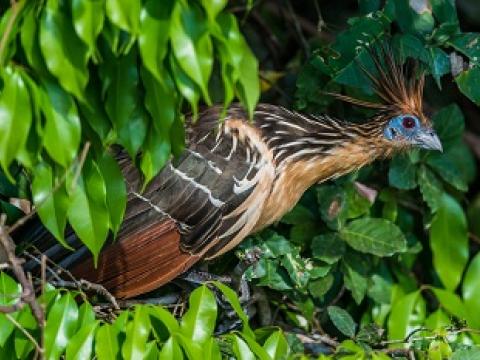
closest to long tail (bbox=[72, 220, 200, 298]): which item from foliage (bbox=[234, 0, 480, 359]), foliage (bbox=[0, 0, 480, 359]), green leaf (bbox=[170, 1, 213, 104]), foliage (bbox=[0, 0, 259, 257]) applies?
foliage (bbox=[0, 0, 480, 359])

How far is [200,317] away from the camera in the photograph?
3369mm

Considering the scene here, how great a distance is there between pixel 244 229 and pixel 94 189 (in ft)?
3.95

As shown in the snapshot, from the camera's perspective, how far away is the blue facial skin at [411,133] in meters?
4.55

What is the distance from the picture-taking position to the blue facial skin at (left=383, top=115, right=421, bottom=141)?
455 cm

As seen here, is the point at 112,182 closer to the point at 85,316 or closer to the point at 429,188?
the point at 85,316

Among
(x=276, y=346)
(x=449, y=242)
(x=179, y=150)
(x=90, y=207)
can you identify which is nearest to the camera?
(x=179, y=150)

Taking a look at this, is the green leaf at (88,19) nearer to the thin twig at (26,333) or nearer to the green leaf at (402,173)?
the thin twig at (26,333)

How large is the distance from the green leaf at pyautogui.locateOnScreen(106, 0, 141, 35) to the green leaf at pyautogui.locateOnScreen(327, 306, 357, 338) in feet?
6.26

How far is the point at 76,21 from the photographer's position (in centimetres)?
270

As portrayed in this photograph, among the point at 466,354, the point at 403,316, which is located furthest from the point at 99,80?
the point at 403,316

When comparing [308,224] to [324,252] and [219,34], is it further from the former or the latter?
[219,34]

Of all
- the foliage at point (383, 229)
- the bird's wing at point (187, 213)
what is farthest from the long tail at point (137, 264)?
the foliage at point (383, 229)

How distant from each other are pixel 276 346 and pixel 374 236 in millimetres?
1298

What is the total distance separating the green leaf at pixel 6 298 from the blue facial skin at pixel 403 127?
174 centimetres
